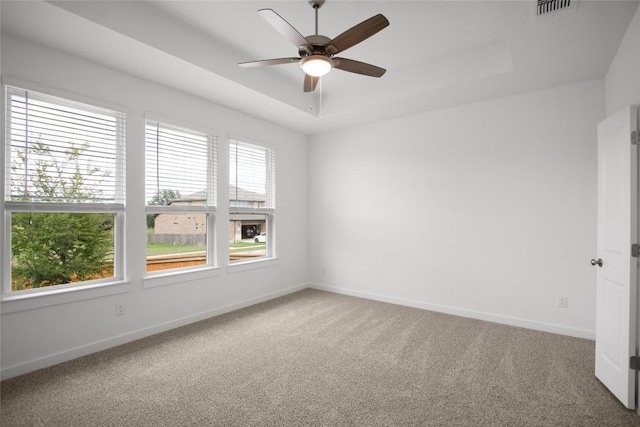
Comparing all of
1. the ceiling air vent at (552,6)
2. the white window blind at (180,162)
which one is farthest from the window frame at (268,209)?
the ceiling air vent at (552,6)

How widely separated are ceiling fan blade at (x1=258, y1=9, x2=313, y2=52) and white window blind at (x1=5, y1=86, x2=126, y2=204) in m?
2.11

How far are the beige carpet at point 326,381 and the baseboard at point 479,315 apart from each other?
133 mm

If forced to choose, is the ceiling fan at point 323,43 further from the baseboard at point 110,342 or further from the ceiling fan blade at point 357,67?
the baseboard at point 110,342

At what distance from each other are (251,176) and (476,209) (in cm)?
311

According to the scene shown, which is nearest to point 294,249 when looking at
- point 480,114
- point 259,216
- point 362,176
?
point 259,216

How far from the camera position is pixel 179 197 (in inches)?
148

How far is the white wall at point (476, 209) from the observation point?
3441 millimetres

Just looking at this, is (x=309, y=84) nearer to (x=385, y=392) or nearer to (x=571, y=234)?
(x=385, y=392)

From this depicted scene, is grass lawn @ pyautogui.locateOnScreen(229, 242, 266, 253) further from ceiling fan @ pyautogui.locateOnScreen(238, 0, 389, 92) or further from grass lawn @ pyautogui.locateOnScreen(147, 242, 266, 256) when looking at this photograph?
ceiling fan @ pyautogui.locateOnScreen(238, 0, 389, 92)

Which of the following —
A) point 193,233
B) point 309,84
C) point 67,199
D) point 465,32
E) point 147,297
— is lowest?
point 147,297

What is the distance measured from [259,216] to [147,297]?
1.95 m

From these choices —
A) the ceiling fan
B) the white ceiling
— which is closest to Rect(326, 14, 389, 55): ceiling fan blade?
the ceiling fan

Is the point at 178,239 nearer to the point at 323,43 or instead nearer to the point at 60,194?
the point at 60,194

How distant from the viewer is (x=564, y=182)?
137 inches
